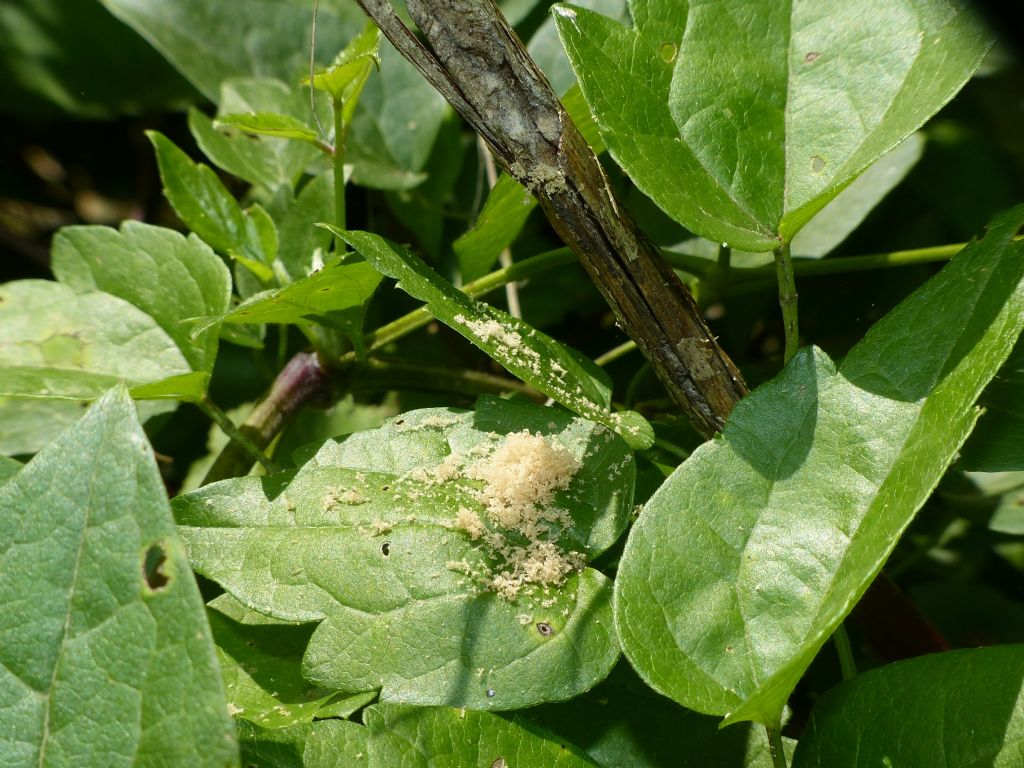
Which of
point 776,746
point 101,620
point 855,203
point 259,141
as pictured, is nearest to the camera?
point 101,620

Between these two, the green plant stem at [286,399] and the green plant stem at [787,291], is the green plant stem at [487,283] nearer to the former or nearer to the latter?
the green plant stem at [286,399]

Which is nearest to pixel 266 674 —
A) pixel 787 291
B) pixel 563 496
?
pixel 563 496

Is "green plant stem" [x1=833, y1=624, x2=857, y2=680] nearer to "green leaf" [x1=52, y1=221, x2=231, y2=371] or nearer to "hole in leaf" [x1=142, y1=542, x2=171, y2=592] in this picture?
"hole in leaf" [x1=142, y1=542, x2=171, y2=592]

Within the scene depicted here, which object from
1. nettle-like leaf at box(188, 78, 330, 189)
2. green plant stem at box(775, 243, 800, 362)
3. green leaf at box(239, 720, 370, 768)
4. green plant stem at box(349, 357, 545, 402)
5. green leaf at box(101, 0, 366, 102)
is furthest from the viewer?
green leaf at box(101, 0, 366, 102)

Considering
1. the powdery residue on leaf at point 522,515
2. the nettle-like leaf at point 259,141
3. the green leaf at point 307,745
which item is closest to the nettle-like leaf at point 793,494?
the powdery residue on leaf at point 522,515

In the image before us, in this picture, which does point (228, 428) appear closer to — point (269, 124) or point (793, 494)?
point (269, 124)

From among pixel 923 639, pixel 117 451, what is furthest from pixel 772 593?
pixel 117 451

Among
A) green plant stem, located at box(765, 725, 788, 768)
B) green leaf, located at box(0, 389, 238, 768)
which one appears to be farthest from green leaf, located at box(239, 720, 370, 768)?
green plant stem, located at box(765, 725, 788, 768)
